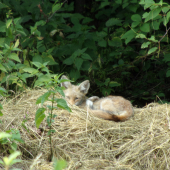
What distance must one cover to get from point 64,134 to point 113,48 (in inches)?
121

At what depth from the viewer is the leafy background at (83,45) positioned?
392 cm

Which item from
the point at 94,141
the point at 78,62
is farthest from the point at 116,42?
the point at 94,141

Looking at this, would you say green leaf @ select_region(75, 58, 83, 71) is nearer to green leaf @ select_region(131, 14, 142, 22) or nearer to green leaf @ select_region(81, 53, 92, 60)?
green leaf @ select_region(81, 53, 92, 60)

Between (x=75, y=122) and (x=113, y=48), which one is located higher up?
(x=113, y=48)

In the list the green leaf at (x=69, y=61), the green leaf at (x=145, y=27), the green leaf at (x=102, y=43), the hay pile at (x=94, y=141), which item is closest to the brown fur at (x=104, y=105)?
the hay pile at (x=94, y=141)

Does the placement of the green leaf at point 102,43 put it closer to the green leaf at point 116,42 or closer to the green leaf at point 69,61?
the green leaf at point 116,42

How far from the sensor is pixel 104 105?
400cm

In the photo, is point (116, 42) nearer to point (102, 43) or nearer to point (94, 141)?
point (102, 43)

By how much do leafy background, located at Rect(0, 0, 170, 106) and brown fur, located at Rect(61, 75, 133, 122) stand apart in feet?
0.93

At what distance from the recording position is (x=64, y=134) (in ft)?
10.1

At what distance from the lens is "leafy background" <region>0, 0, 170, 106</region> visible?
12.9 ft

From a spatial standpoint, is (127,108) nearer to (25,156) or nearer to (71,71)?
(71,71)

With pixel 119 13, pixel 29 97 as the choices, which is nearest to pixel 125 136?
pixel 29 97

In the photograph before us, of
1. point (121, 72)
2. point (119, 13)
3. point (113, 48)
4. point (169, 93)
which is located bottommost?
point (169, 93)
